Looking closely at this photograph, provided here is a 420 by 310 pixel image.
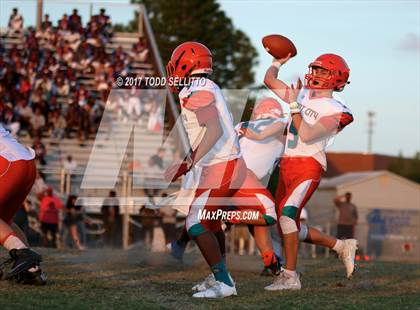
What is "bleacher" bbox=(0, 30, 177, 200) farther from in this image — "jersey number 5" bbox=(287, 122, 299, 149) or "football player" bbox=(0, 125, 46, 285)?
"football player" bbox=(0, 125, 46, 285)

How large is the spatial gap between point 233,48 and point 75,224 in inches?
1429

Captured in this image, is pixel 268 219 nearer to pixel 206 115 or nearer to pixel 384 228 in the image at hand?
pixel 206 115

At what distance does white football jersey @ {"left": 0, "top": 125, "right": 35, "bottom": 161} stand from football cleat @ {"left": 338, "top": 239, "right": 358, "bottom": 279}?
9.13 feet

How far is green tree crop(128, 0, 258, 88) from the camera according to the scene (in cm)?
4784

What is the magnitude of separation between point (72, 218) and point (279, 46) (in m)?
10.5

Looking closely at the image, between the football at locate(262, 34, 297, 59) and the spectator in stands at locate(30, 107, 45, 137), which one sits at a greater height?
the football at locate(262, 34, 297, 59)

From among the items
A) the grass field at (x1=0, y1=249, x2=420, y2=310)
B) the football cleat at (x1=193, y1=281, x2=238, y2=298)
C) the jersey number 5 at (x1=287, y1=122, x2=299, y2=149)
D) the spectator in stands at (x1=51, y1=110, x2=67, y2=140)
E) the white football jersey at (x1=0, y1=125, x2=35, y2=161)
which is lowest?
the grass field at (x1=0, y1=249, x2=420, y2=310)

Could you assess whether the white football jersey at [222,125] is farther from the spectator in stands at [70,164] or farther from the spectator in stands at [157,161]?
the spectator in stands at [70,164]

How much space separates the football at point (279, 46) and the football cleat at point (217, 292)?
1.87 metres

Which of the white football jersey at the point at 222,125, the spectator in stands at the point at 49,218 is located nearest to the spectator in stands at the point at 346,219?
the spectator in stands at the point at 49,218

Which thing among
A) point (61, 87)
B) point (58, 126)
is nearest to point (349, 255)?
point (58, 126)

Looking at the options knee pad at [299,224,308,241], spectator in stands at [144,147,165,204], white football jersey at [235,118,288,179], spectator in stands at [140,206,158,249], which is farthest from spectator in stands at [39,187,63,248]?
knee pad at [299,224,308,241]

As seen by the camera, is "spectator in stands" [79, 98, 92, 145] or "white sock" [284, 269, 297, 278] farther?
"spectator in stands" [79, 98, 92, 145]

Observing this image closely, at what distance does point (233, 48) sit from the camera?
5241 cm
